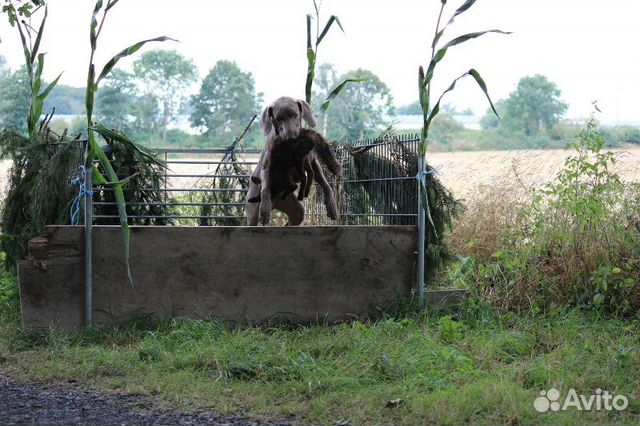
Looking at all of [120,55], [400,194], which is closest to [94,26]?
[120,55]

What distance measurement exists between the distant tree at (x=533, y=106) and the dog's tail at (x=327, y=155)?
50142mm

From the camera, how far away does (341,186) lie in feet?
28.9

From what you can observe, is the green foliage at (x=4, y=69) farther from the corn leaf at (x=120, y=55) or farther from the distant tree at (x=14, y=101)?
the corn leaf at (x=120, y=55)

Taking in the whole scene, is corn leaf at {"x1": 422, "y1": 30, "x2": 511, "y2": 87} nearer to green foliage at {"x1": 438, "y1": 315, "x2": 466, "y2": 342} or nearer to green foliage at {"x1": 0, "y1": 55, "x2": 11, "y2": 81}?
green foliage at {"x1": 438, "y1": 315, "x2": 466, "y2": 342}

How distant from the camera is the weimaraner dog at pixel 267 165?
689 centimetres

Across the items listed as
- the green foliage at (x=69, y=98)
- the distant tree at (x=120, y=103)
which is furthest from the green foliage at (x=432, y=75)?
the green foliage at (x=69, y=98)

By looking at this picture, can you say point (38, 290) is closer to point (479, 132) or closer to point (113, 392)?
point (113, 392)

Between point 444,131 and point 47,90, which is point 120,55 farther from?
point 444,131

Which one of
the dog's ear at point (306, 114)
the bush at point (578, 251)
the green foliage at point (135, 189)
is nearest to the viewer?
the dog's ear at point (306, 114)

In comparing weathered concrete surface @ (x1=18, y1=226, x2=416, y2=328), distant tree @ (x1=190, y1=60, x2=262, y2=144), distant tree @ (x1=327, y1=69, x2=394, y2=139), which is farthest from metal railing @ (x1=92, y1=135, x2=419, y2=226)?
distant tree @ (x1=190, y1=60, x2=262, y2=144)

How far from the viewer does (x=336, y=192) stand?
349 inches

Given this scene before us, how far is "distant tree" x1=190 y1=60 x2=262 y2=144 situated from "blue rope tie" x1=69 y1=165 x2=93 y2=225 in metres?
37.7

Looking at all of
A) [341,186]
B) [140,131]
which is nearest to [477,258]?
[341,186]

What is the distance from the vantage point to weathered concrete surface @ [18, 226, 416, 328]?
279 inches
